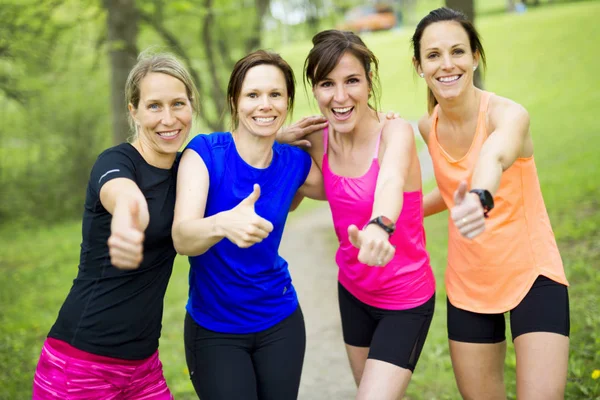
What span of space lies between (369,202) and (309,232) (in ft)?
23.8

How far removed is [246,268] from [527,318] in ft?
4.40

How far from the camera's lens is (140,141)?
295 cm

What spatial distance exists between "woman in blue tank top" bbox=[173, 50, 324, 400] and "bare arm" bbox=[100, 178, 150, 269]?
0.32m

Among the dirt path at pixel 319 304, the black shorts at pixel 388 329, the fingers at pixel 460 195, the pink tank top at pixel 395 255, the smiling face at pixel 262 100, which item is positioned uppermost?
the smiling face at pixel 262 100

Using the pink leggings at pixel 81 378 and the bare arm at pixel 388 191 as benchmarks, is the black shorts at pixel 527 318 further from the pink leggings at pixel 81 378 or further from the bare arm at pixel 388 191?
the pink leggings at pixel 81 378

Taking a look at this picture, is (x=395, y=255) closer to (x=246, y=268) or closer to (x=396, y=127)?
(x=396, y=127)

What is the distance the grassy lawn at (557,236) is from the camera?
5.18 m

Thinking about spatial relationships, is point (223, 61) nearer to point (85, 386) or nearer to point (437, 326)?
point (437, 326)

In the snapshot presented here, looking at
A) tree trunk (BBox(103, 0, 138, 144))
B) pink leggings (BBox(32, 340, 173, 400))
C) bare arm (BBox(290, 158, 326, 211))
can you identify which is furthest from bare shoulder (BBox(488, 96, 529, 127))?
tree trunk (BBox(103, 0, 138, 144))

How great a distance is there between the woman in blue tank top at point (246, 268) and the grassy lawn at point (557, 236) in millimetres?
802

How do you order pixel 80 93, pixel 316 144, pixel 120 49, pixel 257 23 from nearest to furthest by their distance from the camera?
pixel 316 144 < pixel 120 49 < pixel 257 23 < pixel 80 93

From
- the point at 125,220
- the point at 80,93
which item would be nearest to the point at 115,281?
the point at 125,220

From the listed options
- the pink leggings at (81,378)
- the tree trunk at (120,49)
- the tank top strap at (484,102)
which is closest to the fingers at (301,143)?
the tank top strap at (484,102)

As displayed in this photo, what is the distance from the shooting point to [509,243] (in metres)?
3.02
